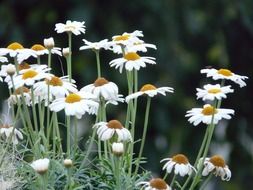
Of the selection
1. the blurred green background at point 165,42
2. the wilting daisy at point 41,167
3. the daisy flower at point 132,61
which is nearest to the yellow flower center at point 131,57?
the daisy flower at point 132,61

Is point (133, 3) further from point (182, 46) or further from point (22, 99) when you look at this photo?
point (22, 99)

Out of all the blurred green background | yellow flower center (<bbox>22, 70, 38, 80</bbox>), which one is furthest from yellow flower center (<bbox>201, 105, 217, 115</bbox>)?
the blurred green background

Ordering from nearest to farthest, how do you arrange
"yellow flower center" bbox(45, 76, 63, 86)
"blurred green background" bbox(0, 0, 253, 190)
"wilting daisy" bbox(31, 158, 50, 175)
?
"wilting daisy" bbox(31, 158, 50, 175) → "yellow flower center" bbox(45, 76, 63, 86) → "blurred green background" bbox(0, 0, 253, 190)

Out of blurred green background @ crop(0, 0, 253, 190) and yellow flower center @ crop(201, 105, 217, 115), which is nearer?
yellow flower center @ crop(201, 105, 217, 115)

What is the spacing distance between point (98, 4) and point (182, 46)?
0.91ft

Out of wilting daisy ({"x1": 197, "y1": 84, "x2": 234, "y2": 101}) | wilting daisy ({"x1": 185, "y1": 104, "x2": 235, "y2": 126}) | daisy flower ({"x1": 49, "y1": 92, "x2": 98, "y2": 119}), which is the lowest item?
wilting daisy ({"x1": 185, "y1": 104, "x2": 235, "y2": 126})

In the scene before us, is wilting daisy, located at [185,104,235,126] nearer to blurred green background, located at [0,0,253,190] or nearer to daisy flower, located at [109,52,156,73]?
daisy flower, located at [109,52,156,73]

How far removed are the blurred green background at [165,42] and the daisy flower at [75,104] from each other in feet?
4.45

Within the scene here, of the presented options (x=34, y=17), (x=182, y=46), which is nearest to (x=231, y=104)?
(x=182, y=46)

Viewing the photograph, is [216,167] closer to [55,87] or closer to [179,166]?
[179,166]

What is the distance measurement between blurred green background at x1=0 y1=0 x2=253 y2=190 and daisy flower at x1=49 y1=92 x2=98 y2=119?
1.36 metres

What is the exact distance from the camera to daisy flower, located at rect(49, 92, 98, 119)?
46.1 inches

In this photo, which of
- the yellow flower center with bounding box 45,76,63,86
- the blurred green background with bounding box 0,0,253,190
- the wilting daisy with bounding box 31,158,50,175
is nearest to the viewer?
the wilting daisy with bounding box 31,158,50,175

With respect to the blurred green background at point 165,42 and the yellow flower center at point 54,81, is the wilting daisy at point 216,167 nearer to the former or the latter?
the yellow flower center at point 54,81
